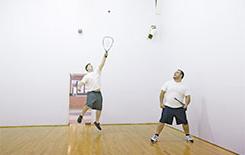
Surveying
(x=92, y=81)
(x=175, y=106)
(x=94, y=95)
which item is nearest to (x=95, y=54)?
(x=92, y=81)

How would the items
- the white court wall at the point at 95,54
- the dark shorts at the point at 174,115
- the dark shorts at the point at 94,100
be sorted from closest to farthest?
the dark shorts at the point at 174,115 → the dark shorts at the point at 94,100 → the white court wall at the point at 95,54

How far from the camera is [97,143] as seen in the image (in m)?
3.76

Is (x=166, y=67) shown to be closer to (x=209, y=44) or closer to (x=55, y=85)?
(x=209, y=44)

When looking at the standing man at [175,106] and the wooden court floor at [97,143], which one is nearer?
the wooden court floor at [97,143]

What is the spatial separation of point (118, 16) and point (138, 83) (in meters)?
1.53

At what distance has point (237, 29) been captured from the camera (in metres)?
3.29

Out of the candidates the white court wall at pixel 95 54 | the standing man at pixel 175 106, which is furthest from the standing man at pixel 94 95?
the standing man at pixel 175 106

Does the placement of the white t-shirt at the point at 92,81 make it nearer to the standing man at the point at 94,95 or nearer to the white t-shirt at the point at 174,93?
the standing man at the point at 94,95

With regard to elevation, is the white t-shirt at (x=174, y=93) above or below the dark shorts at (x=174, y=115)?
above

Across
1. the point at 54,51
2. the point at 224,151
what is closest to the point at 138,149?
the point at 224,151

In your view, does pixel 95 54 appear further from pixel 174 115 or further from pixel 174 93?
pixel 174 115

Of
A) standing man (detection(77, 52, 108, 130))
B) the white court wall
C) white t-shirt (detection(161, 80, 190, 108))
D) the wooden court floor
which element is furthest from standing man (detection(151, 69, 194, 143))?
standing man (detection(77, 52, 108, 130))

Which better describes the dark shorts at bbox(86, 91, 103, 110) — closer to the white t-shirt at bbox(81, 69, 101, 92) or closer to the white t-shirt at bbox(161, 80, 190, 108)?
the white t-shirt at bbox(81, 69, 101, 92)

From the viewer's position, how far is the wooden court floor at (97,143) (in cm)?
327
